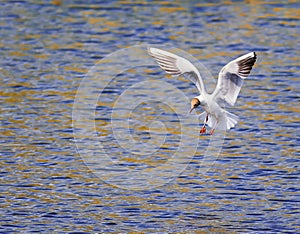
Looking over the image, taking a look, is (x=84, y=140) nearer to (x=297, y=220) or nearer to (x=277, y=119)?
(x=277, y=119)

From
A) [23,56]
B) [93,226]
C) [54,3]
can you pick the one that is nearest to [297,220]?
[93,226]

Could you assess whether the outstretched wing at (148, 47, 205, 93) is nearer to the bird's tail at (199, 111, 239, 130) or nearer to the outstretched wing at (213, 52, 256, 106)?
the outstretched wing at (213, 52, 256, 106)

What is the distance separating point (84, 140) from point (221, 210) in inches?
135

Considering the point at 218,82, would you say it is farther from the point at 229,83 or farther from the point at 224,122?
the point at 224,122

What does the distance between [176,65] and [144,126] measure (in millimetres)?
3456

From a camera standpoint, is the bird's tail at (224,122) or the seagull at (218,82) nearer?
the seagull at (218,82)

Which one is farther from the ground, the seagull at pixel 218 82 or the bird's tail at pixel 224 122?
the seagull at pixel 218 82

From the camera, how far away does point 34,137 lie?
579 inches

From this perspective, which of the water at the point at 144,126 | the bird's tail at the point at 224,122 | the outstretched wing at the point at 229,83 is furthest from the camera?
the bird's tail at the point at 224,122

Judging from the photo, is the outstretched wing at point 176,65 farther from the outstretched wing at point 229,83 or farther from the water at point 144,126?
the water at point 144,126

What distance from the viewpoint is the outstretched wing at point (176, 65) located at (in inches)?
468

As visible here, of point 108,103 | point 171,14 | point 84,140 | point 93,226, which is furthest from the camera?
point 171,14

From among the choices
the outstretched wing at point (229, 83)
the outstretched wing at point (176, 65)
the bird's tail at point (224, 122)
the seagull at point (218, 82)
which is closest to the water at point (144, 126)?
the bird's tail at point (224, 122)

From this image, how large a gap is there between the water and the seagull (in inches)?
36.3
